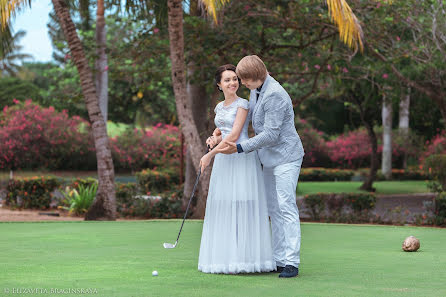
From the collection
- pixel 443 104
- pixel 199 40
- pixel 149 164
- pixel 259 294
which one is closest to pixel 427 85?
pixel 443 104

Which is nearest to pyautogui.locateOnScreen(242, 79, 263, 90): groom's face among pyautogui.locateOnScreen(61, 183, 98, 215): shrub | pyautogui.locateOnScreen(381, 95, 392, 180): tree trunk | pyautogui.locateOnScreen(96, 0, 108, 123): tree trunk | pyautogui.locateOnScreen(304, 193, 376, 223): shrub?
pyautogui.locateOnScreen(304, 193, 376, 223): shrub

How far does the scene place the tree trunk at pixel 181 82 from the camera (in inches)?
517

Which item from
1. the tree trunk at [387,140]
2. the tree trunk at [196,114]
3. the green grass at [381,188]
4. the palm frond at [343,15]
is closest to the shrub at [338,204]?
the tree trunk at [196,114]

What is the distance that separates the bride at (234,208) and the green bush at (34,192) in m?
12.9

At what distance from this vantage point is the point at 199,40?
1528 cm

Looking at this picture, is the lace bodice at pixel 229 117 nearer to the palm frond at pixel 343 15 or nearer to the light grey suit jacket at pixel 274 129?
the light grey suit jacket at pixel 274 129

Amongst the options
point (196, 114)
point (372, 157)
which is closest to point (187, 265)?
point (196, 114)

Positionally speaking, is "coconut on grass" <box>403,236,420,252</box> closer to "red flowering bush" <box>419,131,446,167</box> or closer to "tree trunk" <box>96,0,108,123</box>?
"tree trunk" <box>96,0,108,123</box>

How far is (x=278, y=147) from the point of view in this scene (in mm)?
5828

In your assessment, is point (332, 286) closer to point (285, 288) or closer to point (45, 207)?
point (285, 288)

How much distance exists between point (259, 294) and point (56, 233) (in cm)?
Result: 536

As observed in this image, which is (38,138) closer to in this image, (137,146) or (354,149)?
(137,146)

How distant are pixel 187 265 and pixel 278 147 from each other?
1.46m

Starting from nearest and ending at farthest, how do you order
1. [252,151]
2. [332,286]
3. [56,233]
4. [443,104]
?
[332,286], [252,151], [56,233], [443,104]
